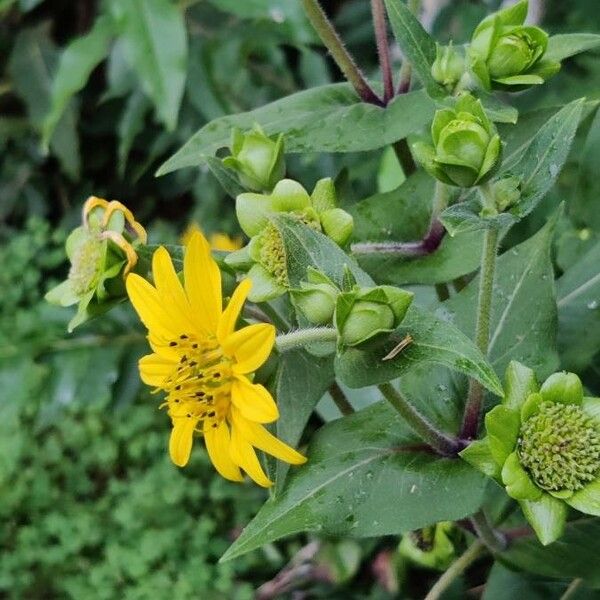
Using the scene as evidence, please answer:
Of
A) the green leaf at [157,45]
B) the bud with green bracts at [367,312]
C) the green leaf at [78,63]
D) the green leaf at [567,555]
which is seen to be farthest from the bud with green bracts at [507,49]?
the green leaf at [78,63]

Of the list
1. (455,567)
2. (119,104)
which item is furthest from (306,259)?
(119,104)

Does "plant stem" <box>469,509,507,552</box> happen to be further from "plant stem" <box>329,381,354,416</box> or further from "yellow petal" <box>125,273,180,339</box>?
"yellow petal" <box>125,273,180,339</box>

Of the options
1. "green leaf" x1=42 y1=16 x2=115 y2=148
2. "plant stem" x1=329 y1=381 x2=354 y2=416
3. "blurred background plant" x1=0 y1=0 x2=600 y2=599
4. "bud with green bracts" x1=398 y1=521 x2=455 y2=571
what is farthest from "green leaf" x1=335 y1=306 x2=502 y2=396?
"green leaf" x1=42 y1=16 x2=115 y2=148

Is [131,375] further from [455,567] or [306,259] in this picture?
[306,259]

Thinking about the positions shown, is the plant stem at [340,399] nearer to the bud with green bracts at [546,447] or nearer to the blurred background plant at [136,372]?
the bud with green bracts at [546,447]

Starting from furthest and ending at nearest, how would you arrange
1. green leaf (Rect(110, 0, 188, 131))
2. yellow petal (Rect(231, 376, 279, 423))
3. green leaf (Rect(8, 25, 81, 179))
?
green leaf (Rect(8, 25, 81, 179)) < green leaf (Rect(110, 0, 188, 131)) < yellow petal (Rect(231, 376, 279, 423))

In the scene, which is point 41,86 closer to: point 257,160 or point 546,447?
point 257,160
